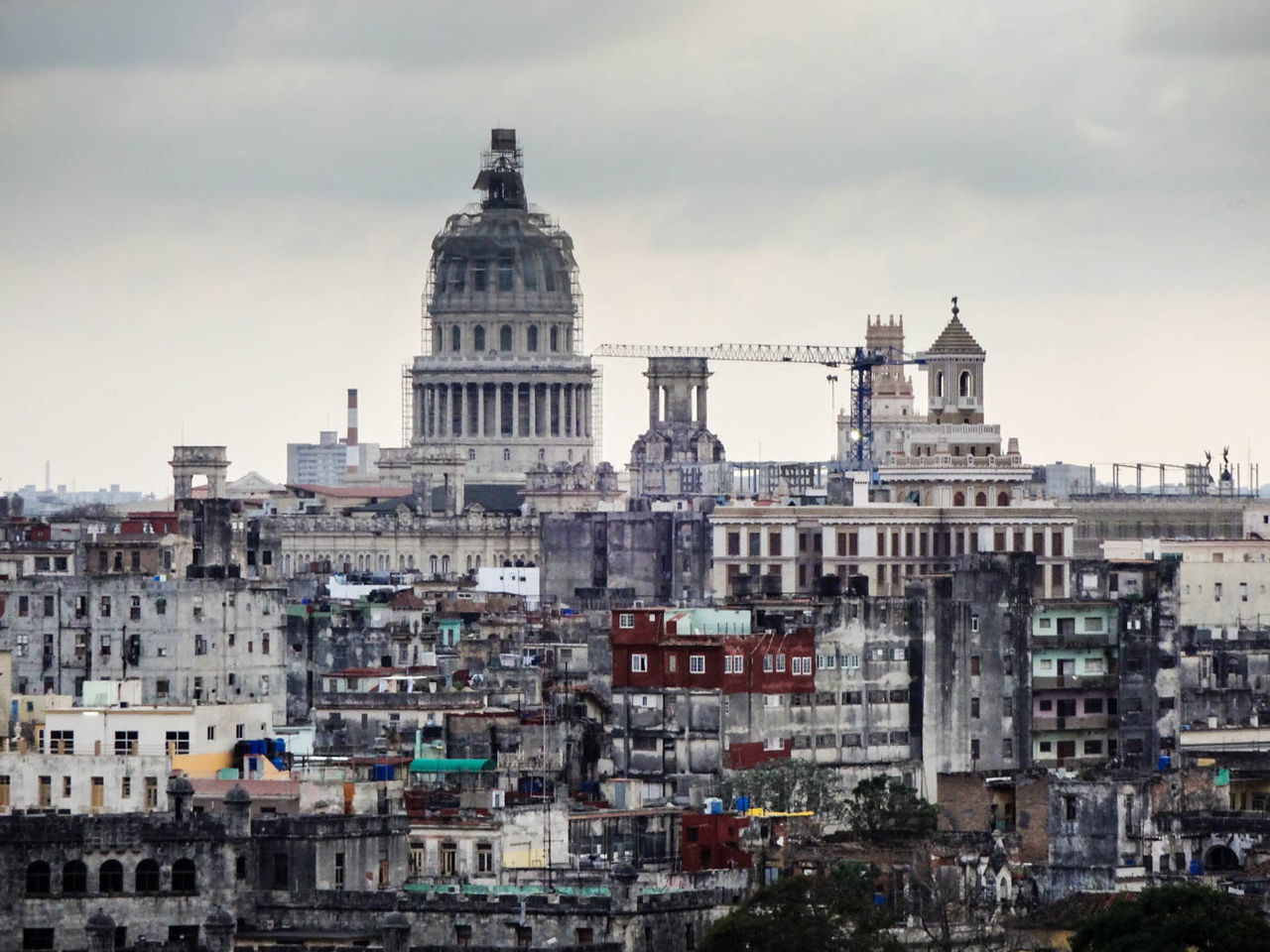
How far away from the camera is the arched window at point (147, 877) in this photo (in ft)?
410

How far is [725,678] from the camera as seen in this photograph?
165 meters

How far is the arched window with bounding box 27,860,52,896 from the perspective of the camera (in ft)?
409

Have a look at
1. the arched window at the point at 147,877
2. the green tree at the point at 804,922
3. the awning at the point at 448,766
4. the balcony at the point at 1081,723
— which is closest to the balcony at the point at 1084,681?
the balcony at the point at 1081,723

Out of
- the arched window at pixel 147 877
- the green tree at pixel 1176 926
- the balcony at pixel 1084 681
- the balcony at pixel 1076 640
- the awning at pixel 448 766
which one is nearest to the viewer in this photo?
the green tree at pixel 1176 926

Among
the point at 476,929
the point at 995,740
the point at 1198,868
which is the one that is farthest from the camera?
the point at 995,740

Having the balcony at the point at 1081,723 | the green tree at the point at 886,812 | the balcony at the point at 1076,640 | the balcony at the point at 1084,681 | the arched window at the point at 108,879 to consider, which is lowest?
the arched window at the point at 108,879

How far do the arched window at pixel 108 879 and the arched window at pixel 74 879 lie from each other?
333mm

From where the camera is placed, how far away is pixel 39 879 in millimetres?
124688

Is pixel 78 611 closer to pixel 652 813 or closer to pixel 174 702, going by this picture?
pixel 174 702

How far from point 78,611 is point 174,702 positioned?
485 inches

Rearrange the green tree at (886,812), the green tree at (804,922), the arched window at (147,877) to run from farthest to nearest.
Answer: the green tree at (886,812)
the arched window at (147,877)
the green tree at (804,922)

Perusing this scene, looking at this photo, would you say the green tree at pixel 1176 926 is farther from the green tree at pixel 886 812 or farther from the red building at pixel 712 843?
the green tree at pixel 886 812

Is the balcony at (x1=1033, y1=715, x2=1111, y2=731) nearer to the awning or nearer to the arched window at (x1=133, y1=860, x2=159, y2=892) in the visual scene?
the awning

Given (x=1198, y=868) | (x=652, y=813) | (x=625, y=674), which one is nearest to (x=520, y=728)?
(x=625, y=674)
